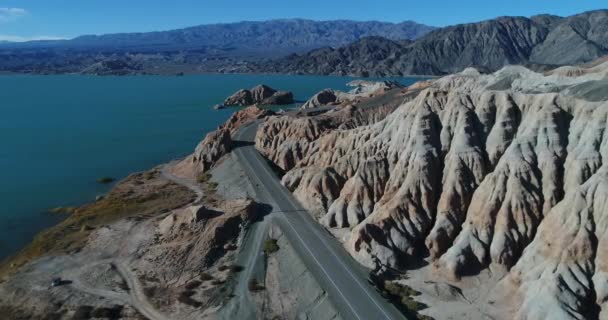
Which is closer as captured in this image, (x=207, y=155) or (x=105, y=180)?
(x=207, y=155)

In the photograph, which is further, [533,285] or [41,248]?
[41,248]

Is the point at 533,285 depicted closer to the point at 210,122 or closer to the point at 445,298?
the point at 445,298

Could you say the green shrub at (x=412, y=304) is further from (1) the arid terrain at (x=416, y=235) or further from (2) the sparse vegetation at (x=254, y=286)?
(2) the sparse vegetation at (x=254, y=286)

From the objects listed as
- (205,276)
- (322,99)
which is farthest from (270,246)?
(322,99)

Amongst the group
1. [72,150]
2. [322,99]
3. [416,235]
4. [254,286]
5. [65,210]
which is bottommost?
[72,150]

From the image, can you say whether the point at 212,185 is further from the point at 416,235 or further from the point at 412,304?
the point at 412,304

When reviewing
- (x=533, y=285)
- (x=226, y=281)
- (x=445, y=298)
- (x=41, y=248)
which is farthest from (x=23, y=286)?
(x=533, y=285)

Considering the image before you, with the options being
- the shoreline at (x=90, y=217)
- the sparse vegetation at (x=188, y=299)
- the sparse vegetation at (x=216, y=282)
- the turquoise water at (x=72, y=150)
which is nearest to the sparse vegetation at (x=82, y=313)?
the sparse vegetation at (x=188, y=299)
